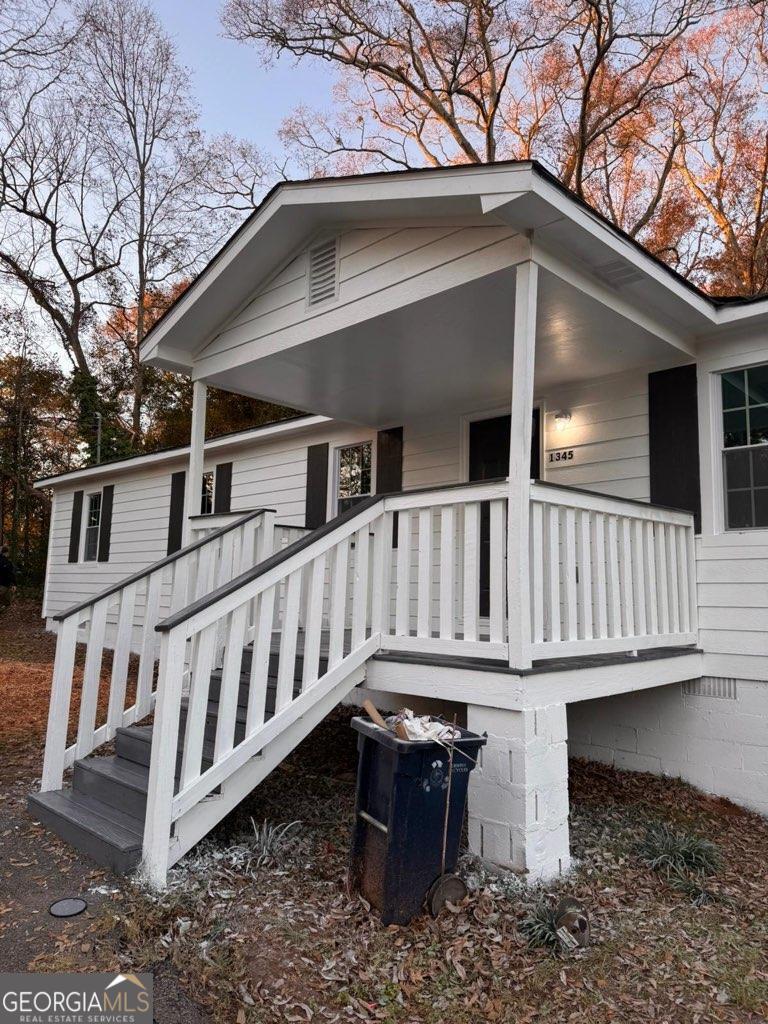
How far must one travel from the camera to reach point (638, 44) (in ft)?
42.1

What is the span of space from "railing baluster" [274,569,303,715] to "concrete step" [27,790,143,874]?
37.2 inches

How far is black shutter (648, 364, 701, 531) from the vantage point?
5.12 meters

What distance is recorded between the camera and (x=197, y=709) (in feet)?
11.2

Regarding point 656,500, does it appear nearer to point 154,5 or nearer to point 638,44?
point 638,44

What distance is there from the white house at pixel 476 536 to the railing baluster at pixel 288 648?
0.04 ft

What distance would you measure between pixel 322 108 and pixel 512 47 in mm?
4266

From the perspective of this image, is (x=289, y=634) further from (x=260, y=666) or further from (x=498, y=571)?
(x=498, y=571)

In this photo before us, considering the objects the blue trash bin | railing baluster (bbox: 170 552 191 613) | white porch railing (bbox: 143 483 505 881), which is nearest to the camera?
the blue trash bin

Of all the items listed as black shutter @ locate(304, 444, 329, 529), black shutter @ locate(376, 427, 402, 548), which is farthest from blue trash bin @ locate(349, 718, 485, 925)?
black shutter @ locate(304, 444, 329, 529)

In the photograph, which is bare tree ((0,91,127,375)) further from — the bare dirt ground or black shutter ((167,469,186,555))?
the bare dirt ground

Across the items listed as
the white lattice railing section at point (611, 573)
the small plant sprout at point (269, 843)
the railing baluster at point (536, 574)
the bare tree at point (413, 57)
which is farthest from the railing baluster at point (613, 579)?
the bare tree at point (413, 57)

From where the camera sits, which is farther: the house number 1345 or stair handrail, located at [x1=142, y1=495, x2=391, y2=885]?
the house number 1345

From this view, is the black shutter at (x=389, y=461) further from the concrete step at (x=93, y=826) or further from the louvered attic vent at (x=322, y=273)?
the concrete step at (x=93, y=826)

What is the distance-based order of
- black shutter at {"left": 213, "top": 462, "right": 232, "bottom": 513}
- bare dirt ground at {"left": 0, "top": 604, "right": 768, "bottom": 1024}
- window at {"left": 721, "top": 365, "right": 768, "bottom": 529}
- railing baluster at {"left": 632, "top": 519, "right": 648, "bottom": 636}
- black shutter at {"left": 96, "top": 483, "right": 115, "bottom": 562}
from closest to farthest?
bare dirt ground at {"left": 0, "top": 604, "right": 768, "bottom": 1024}
railing baluster at {"left": 632, "top": 519, "right": 648, "bottom": 636}
window at {"left": 721, "top": 365, "right": 768, "bottom": 529}
black shutter at {"left": 213, "top": 462, "right": 232, "bottom": 513}
black shutter at {"left": 96, "top": 483, "right": 115, "bottom": 562}
